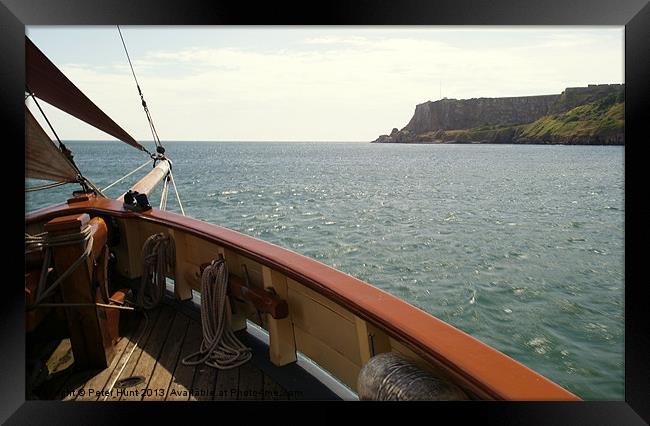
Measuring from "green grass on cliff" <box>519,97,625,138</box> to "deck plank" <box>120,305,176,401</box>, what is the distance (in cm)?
4047

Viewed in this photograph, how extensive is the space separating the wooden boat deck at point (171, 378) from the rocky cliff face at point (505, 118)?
46504 mm

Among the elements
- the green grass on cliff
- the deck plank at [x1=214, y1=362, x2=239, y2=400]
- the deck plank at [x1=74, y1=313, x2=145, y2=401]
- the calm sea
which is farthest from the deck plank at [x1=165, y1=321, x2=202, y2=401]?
the green grass on cliff

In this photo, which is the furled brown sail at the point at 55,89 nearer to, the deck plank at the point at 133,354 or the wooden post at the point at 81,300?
the wooden post at the point at 81,300

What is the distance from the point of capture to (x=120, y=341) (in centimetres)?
205

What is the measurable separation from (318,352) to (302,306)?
0.57 feet

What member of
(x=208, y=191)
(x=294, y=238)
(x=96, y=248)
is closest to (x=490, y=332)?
(x=96, y=248)

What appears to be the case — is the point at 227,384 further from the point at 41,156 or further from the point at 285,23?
the point at 285,23

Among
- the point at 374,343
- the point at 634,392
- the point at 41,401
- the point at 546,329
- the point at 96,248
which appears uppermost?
the point at 96,248

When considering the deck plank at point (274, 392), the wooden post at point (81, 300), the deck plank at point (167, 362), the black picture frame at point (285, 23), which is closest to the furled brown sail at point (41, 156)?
the black picture frame at point (285, 23)

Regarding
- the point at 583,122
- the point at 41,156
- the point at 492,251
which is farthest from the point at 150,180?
the point at 583,122

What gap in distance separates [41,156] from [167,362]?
0.96 meters

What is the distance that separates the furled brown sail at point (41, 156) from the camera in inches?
68.7

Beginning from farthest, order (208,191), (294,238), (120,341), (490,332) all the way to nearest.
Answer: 1. (208,191)
2. (294,238)
3. (490,332)
4. (120,341)

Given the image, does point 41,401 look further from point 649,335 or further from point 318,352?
point 649,335
